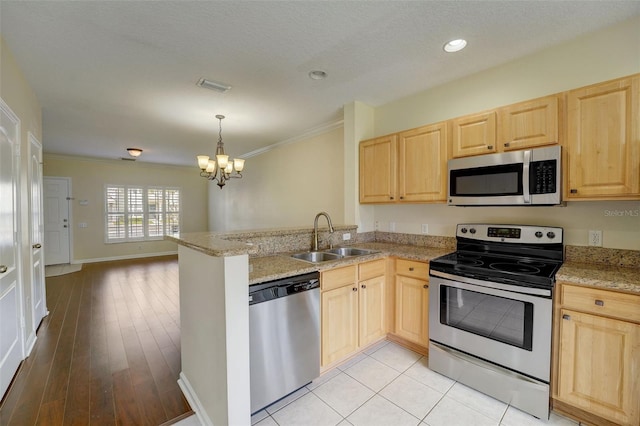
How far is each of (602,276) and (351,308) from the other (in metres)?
1.65

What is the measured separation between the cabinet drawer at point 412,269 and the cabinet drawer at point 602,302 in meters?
0.91

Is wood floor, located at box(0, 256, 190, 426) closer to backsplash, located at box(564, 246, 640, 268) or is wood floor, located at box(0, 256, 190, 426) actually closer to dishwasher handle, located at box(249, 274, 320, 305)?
dishwasher handle, located at box(249, 274, 320, 305)

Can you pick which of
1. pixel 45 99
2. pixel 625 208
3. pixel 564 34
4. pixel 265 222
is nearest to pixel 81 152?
pixel 45 99

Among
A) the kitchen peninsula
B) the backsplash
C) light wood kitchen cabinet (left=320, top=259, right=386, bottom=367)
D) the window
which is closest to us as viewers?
the kitchen peninsula

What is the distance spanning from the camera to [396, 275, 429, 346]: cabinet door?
2.39m

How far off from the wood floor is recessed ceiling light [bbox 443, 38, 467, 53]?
3318mm

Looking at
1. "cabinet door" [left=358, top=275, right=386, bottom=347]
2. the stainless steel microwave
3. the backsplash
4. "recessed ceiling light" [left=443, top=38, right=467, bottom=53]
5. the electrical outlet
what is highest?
"recessed ceiling light" [left=443, top=38, right=467, bottom=53]

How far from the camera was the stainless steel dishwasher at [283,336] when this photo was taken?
1.68 meters

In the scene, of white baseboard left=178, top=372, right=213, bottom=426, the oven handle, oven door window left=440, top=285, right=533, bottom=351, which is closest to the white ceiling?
the oven handle

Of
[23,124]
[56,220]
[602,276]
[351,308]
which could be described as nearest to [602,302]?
[602,276]

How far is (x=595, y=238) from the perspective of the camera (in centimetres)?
202

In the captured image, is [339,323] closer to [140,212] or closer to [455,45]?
[455,45]

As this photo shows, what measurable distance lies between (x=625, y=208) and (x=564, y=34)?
134 centimetres

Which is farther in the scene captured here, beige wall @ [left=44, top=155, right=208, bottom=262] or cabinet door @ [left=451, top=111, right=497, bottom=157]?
beige wall @ [left=44, top=155, right=208, bottom=262]
